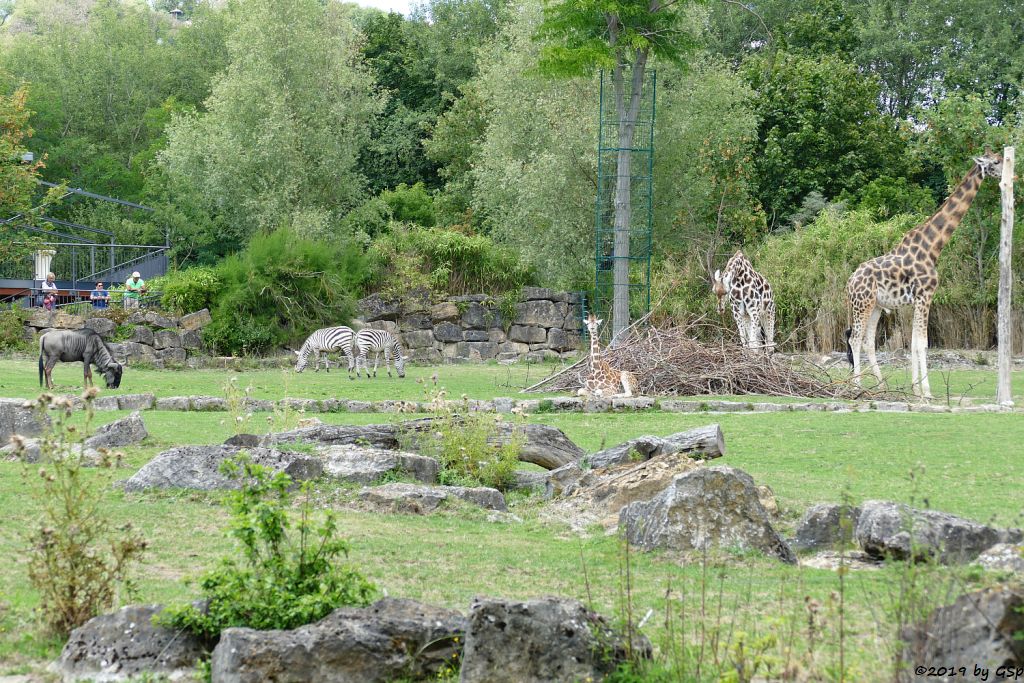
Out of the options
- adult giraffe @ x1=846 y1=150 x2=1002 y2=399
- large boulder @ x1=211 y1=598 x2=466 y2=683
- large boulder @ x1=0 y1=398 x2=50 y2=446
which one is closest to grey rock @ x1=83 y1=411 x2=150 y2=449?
large boulder @ x1=0 y1=398 x2=50 y2=446

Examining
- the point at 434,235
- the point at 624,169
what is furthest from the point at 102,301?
the point at 624,169

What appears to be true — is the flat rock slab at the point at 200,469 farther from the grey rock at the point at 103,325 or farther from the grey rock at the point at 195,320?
the grey rock at the point at 195,320

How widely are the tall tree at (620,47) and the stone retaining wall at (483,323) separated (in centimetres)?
977

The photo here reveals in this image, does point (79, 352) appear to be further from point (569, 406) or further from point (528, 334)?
point (528, 334)

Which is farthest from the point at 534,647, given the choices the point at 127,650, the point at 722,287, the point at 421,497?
the point at 722,287

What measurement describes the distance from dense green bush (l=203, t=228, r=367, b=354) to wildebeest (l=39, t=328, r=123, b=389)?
10833 mm

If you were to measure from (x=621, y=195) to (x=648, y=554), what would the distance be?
2069 centimetres

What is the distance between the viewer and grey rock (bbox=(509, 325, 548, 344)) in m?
37.7

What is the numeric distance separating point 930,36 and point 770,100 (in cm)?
1008

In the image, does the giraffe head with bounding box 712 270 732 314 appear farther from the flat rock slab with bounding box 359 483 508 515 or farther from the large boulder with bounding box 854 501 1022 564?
the large boulder with bounding box 854 501 1022 564

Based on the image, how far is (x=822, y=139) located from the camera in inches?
1774

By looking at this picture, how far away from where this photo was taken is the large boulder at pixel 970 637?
4.44m

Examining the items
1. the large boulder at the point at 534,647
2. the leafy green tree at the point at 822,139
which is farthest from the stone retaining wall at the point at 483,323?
the large boulder at the point at 534,647

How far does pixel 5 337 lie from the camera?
32.9 metres
